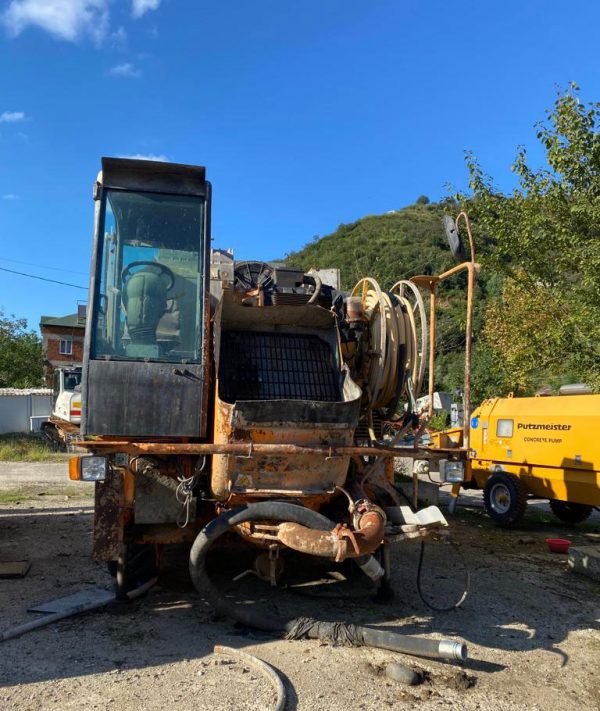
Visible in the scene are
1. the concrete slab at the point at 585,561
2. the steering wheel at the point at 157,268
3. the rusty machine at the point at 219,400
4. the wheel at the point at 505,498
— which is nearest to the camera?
A: the rusty machine at the point at 219,400

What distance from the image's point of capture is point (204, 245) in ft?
16.2

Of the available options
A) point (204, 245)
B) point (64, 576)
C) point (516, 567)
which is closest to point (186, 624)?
point (64, 576)

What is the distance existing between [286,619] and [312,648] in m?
0.38

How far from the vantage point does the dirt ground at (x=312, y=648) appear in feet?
11.8

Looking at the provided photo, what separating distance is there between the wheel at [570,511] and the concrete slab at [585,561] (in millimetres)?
3455

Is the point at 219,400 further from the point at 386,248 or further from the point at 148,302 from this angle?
the point at 386,248

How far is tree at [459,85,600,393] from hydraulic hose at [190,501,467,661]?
774cm

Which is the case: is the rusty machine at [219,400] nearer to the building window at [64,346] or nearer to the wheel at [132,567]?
the wheel at [132,567]

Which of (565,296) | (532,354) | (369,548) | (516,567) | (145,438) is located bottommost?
(516,567)

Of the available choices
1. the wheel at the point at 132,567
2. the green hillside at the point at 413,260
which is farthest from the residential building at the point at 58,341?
the wheel at the point at 132,567

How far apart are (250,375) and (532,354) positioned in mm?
8831

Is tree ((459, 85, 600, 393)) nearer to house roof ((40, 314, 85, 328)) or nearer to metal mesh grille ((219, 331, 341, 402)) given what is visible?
metal mesh grille ((219, 331, 341, 402))

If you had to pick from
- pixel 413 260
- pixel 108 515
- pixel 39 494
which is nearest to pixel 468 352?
pixel 108 515

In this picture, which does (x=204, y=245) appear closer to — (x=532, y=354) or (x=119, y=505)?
(x=119, y=505)
